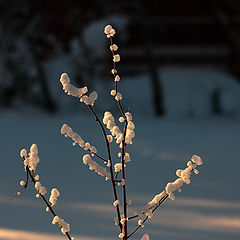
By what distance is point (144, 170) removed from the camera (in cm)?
823

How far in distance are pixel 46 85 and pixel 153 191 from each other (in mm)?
7631

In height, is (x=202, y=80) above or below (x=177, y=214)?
above

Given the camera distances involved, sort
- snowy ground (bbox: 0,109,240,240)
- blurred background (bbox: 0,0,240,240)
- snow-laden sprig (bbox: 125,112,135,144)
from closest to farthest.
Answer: snow-laden sprig (bbox: 125,112,135,144)
snowy ground (bbox: 0,109,240,240)
blurred background (bbox: 0,0,240,240)

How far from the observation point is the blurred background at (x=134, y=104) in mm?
6031

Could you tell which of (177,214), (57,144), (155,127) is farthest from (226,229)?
(155,127)

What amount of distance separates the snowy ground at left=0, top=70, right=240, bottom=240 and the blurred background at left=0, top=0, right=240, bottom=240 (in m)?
0.02

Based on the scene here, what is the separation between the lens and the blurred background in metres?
6.03

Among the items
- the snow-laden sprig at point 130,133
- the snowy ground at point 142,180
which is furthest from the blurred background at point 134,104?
the snow-laden sprig at point 130,133

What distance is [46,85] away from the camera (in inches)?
552

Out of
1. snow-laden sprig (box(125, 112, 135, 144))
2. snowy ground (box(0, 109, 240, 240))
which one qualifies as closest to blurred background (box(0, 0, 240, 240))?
snowy ground (box(0, 109, 240, 240))

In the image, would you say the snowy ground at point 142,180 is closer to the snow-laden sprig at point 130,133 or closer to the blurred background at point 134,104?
the blurred background at point 134,104

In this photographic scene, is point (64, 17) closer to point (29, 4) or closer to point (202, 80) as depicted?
point (29, 4)

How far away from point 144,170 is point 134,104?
5405mm

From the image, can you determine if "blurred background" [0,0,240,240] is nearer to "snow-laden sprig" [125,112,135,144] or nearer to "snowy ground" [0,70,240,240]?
"snowy ground" [0,70,240,240]
